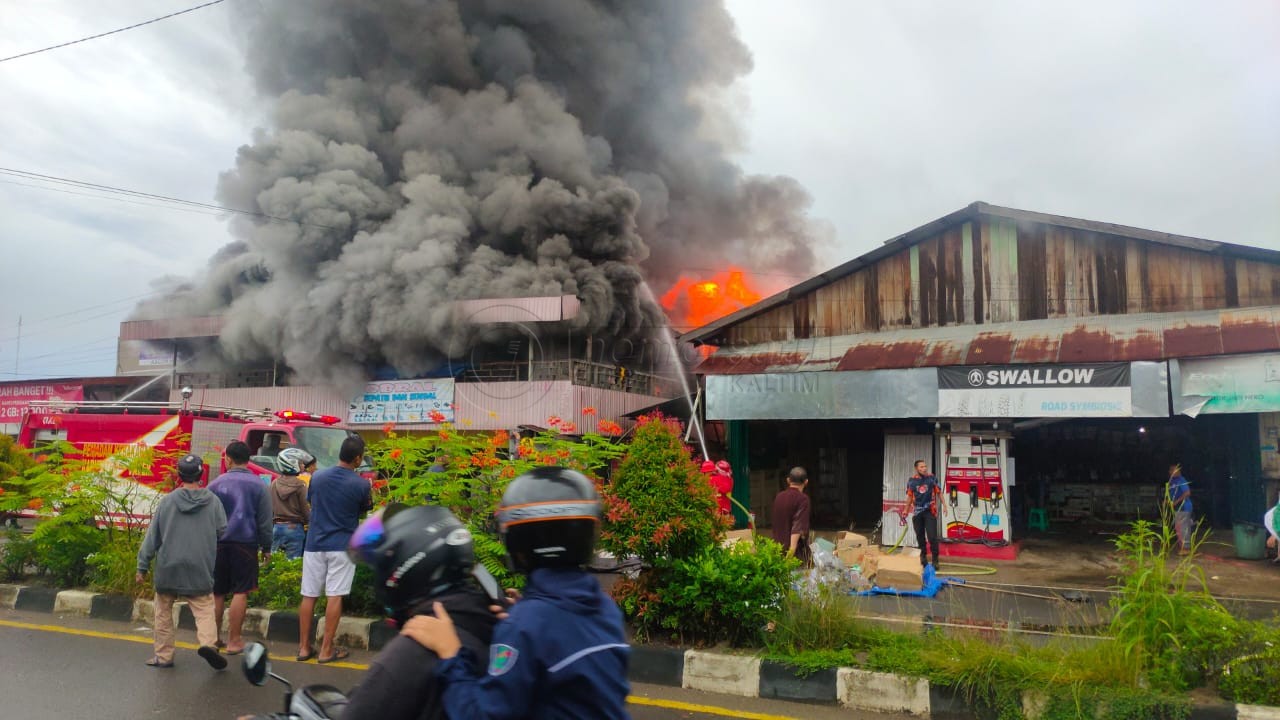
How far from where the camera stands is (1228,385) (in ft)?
37.0

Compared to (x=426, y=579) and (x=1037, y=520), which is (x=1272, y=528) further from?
(x=426, y=579)

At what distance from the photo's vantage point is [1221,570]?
11.4 metres

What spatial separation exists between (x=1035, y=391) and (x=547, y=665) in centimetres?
1201

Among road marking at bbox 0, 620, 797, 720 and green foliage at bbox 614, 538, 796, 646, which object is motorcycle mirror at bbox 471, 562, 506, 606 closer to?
road marking at bbox 0, 620, 797, 720

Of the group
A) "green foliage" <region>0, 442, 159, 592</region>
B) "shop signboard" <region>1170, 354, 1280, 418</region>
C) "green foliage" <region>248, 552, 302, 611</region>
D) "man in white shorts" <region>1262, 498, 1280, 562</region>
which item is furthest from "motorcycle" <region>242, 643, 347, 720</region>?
"man in white shorts" <region>1262, 498, 1280, 562</region>

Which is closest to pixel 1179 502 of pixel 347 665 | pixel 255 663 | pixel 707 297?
pixel 347 665

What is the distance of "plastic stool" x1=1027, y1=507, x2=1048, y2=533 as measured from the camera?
16641 millimetres

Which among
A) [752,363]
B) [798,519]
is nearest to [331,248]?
[752,363]

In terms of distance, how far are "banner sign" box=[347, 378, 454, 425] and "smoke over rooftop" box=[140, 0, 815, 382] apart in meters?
0.94

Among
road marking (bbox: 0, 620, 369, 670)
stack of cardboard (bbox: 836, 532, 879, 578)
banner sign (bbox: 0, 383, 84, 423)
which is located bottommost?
road marking (bbox: 0, 620, 369, 670)

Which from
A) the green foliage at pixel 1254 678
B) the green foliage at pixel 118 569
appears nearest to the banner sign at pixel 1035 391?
the green foliage at pixel 1254 678

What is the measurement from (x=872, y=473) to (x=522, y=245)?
47.0 ft

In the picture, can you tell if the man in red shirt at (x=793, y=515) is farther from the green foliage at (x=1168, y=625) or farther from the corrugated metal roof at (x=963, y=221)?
the corrugated metal roof at (x=963, y=221)

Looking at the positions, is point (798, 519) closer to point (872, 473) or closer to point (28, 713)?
point (28, 713)
